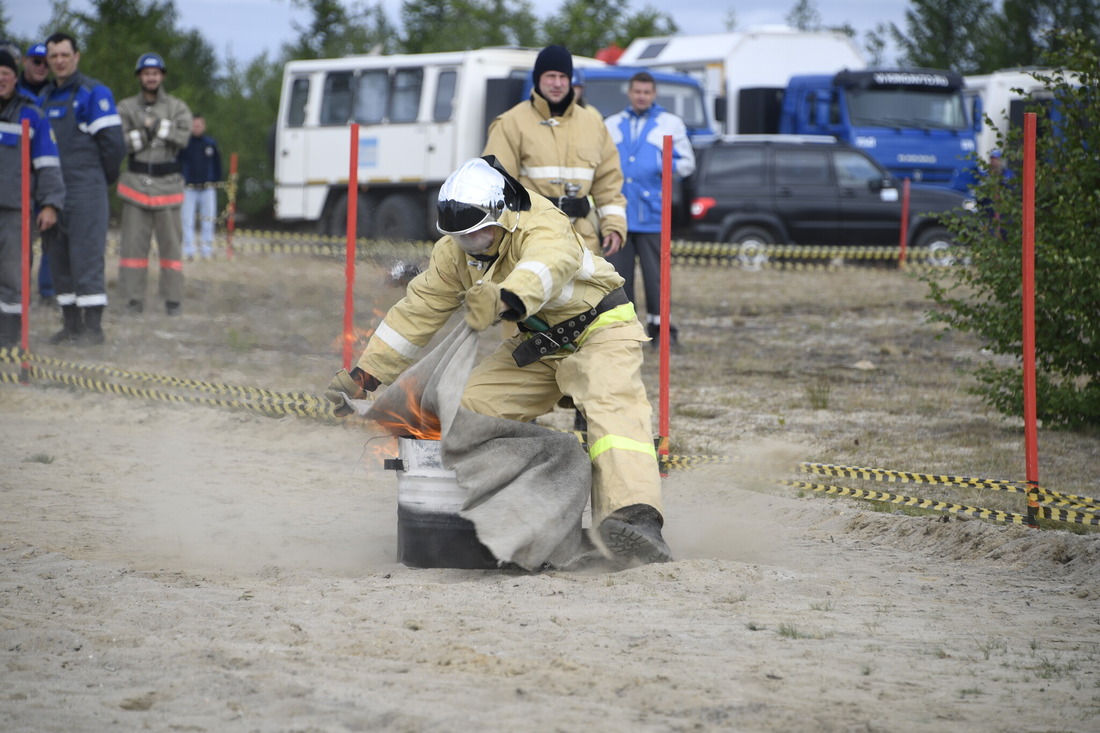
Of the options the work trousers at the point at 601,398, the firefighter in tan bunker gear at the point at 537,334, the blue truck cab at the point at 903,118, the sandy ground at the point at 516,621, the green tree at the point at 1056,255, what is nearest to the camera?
the sandy ground at the point at 516,621

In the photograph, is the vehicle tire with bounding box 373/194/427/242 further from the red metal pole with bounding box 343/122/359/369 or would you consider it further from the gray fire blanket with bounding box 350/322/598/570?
the gray fire blanket with bounding box 350/322/598/570

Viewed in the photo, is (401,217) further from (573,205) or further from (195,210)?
(573,205)

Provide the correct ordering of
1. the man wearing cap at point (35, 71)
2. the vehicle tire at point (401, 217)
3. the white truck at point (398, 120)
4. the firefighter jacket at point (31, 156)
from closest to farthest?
the firefighter jacket at point (31, 156)
the man wearing cap at point (35, 71)
the white truck at point (398, 120)
the vehicle tire at point (401, 217)

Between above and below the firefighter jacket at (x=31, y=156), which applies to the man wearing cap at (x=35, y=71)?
above

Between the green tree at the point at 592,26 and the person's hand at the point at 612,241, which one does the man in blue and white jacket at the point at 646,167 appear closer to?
the person's hand at the point at 612,241

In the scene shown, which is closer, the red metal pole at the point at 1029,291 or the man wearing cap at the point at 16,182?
the red metal pole at the point at 1029,291

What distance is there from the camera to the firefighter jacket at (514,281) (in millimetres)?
4562

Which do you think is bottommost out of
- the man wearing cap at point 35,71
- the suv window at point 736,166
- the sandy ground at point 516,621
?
the sandy ground at point 516,621

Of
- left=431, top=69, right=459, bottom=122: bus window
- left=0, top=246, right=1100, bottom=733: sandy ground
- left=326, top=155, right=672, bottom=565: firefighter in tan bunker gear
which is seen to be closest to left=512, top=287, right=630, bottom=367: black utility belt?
left=326, top=155, right=672, bottom=565: firefighter in tan bunker gear

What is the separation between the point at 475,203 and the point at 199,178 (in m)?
12.1

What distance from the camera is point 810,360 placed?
10.6m

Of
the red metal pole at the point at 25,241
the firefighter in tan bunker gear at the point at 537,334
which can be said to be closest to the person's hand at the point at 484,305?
the firefighter in tan bunker gear at the point at 537,334

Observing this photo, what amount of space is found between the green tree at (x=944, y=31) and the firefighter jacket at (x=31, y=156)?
106ft

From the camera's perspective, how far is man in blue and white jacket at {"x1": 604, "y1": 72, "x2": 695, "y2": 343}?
9109 millimetres
